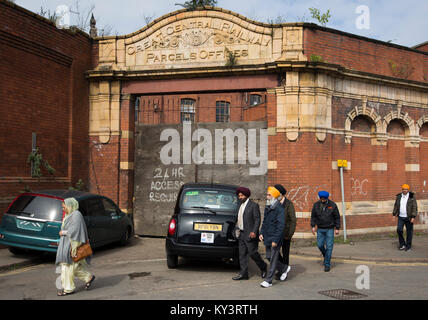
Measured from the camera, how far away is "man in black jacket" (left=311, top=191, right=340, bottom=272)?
8.20 m

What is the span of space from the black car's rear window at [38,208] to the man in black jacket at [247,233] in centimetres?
401

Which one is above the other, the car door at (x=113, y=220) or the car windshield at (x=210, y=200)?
the car windshield at (x=210, y=200)

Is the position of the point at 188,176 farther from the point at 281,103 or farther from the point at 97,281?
the point at 97,281

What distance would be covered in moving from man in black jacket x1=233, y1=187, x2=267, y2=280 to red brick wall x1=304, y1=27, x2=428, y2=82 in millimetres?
6835

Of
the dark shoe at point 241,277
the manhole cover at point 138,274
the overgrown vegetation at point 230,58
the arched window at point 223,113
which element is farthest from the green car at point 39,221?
the arched window at point 223,113

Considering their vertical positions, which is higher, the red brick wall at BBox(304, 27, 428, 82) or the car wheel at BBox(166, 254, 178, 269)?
the red brick wall at BBox(304, 27, 428, 82)

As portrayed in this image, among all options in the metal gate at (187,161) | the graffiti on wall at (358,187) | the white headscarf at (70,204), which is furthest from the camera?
the graffiti on wall at (358,187)

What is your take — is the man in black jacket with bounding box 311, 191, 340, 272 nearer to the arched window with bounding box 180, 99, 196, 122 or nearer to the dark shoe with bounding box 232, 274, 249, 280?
the dark shoe with bounding box 232, 274, 249, 280

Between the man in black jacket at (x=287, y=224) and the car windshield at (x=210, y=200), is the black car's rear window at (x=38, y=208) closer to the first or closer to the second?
the car windshield at (x=210, y=200)

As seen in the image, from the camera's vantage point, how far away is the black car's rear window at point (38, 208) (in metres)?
8.58

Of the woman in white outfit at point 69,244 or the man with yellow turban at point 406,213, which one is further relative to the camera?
the man with yellow turban at point 406,213

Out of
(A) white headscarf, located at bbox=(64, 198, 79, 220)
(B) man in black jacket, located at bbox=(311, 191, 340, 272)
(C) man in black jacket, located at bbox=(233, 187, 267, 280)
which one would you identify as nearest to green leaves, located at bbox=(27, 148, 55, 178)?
(A) white headscarf, located at bbox=(64, 198, 79, 220)

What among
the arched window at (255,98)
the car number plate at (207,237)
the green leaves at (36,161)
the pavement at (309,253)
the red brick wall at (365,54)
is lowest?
the pavement at (309,253)

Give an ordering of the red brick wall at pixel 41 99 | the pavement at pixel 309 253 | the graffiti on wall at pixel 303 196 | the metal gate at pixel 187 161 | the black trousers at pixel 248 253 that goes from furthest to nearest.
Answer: the metal gate at pixel 187 161, the graffiti on wall at pixel 303 196, the red brick wall at pixel 41 99, the pavement at pixel 309 253, the black trousers at pixel 248 253
